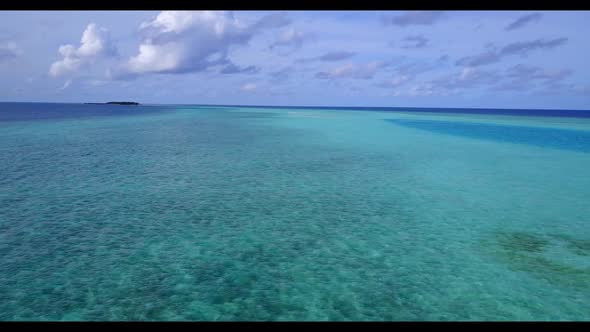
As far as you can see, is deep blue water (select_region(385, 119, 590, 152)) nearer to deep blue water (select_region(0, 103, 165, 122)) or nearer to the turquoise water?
the turquoise water

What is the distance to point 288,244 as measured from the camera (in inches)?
317

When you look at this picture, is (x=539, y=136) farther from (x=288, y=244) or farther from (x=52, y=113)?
(x=52, y=113)

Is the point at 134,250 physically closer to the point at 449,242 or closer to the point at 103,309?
the point at 103,309

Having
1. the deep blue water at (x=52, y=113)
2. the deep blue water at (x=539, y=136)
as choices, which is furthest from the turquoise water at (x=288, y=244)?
the deep blue water at (x=52, y=113)

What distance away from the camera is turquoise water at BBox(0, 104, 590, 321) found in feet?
18.8

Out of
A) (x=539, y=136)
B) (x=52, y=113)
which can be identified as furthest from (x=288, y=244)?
(x=52, y=113)

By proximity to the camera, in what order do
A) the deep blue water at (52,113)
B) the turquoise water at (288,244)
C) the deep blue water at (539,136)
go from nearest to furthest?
the turquoise water at (288,244) → the deep blue water at (539,136) → the deep blue water at (52,113)

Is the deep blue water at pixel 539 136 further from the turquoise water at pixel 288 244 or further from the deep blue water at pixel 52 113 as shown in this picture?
the deep blue water at pixel 52 113

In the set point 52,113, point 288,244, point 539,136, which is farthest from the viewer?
point 52,113

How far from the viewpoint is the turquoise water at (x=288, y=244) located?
18.8 feet

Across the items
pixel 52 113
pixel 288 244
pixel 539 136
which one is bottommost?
pixel 288 244

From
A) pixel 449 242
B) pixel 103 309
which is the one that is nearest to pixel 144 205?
pixel 103 309

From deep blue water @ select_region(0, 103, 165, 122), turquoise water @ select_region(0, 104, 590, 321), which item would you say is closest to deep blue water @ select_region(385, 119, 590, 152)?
turquoise water @ select_region(0, 104, 590, 321)

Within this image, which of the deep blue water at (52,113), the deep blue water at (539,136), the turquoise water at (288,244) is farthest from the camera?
the deep blue water at (52,113)
